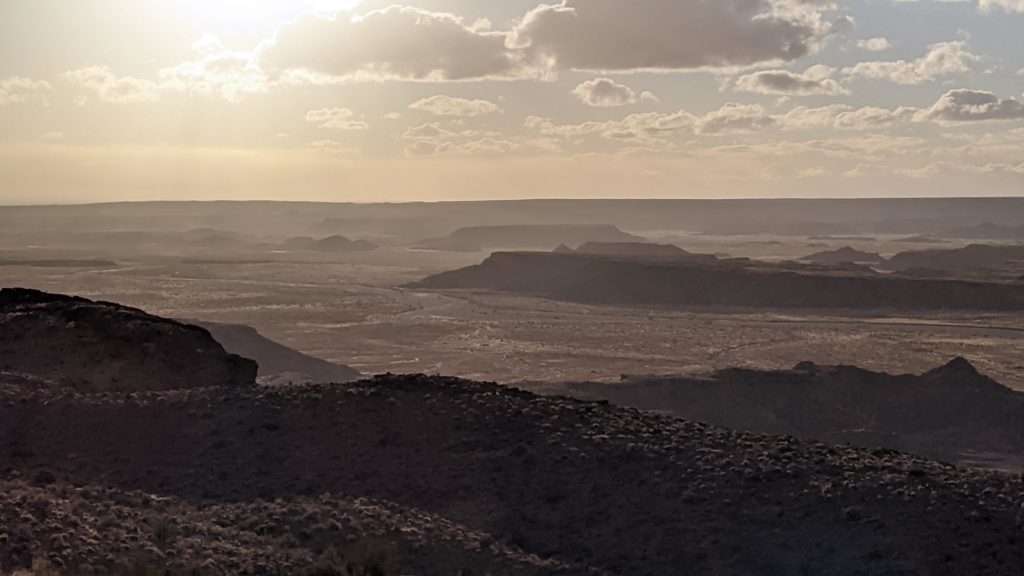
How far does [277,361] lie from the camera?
41375 millimetres

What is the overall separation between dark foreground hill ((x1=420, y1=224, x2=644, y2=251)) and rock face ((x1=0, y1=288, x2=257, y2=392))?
132m

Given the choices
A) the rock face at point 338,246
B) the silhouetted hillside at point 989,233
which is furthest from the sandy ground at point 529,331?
the silhouetted hillside at point 989,233

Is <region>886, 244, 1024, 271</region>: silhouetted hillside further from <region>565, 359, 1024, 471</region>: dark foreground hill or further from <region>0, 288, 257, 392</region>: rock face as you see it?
<region>0, 288, 257, 392</region>: rock face

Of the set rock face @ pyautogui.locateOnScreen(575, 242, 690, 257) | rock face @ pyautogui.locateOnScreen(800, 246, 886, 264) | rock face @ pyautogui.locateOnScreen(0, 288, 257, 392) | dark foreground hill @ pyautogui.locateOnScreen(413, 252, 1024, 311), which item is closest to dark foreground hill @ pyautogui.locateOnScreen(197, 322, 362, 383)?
rock face @ pyautogui.locateOnScreen(0, 288, 257, 392)

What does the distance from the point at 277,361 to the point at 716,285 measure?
42.3 meters

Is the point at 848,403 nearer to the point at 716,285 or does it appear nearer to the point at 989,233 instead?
the point at 716,285

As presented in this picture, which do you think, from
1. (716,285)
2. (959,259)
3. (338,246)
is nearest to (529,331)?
(716,285)

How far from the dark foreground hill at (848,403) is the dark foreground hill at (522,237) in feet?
393

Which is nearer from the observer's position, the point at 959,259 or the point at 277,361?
the point at 277,361

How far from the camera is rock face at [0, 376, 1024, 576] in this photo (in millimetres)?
11188

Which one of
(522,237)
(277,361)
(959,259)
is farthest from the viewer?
(522,237)

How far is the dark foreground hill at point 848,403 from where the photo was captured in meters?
29.8

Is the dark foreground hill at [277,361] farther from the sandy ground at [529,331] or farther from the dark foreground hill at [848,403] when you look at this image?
the dark foreground hill at [848,403]

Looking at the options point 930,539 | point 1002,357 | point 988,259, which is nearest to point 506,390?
point 930,539
